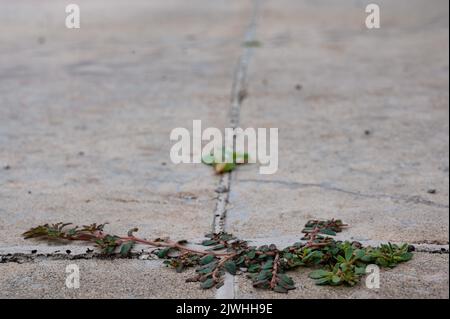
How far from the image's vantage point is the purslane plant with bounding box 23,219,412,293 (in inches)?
92.2

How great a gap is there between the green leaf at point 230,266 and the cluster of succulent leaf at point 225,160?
3.78ft

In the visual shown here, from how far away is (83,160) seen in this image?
375cm

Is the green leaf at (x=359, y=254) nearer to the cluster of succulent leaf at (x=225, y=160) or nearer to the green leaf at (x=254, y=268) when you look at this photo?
the green leaf at (x=254, y=268)

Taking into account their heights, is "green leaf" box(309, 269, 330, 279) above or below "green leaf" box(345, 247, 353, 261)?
below

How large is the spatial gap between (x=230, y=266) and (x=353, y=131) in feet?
6.68

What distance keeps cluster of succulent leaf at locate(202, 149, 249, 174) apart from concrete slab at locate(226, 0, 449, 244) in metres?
0.07

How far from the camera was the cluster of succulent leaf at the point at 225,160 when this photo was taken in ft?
11.8

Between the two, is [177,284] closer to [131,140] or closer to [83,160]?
[83,160]

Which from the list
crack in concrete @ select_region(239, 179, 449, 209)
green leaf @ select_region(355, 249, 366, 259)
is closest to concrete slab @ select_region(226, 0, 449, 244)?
crack in concrete @ select_region(239, 179, 449, 209)

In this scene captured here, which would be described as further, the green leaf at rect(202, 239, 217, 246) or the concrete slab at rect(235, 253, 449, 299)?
the green leaf at rect(202, 239, 217, 246)

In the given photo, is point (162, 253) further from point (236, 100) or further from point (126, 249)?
point (236, 100)

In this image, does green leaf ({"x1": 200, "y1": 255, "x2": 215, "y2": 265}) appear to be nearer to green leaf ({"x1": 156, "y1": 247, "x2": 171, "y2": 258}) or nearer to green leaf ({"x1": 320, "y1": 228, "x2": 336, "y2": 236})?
green leaf ({"x1": 156, "y1": 247, "x2": 171, "y2": 258})
